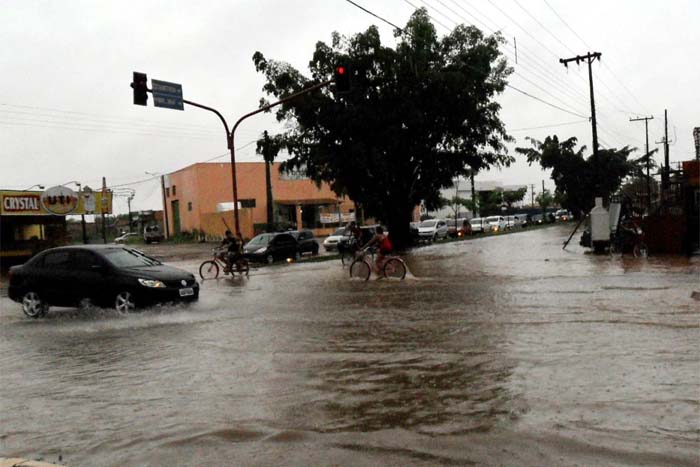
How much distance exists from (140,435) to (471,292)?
11064 mm

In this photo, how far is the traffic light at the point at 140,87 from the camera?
69.1 feet

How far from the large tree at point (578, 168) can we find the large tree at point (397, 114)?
3230 centimetres

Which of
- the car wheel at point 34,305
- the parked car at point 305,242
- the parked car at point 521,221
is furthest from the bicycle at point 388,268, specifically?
the parked car at point 521,221

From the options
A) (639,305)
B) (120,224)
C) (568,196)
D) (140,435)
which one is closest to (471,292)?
(639,305)

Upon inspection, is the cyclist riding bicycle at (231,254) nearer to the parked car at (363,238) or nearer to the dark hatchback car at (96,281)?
the parked car at (363,238)

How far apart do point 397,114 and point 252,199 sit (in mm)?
31290

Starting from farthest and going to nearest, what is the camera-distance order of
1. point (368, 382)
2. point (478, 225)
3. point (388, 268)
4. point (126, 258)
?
1. point (478, 225)
2. point (388, 268)
3. point (126, 258)
4. point (368, 382)

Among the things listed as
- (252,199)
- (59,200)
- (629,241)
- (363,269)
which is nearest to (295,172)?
(252,199)

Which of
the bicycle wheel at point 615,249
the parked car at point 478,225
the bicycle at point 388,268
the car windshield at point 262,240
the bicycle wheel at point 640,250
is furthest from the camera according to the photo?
the parked car at point 478,225

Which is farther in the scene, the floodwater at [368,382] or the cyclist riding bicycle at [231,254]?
the cyclist riding bicycle at [231,254]

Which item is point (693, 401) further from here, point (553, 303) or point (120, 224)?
point (120, 224)

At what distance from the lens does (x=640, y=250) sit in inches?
966

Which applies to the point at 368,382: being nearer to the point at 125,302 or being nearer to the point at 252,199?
the point at 125,302

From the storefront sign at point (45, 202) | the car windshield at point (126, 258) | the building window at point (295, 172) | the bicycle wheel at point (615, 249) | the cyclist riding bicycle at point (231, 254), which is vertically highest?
the building window at point (295, 172)
